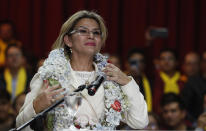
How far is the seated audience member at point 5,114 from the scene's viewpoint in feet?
19.4

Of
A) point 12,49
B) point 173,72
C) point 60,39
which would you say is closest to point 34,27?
point 12,49

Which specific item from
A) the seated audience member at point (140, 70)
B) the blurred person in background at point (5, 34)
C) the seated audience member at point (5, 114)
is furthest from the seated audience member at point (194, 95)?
the blurred person in background at point (5, 34)

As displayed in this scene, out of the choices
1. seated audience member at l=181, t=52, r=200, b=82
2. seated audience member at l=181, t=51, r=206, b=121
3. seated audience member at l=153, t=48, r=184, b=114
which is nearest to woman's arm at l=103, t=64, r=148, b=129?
seated audience member at l=181, t=51, r=206, b=121

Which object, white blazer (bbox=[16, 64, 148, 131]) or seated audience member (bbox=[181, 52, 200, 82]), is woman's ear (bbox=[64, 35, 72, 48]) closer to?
white blazer (bbox=[16, 64, 148, 131])

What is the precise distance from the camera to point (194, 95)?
6887mm

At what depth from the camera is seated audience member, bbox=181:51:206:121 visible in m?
6.83

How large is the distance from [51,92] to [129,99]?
0.66 meters

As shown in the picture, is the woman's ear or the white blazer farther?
the woman's ear

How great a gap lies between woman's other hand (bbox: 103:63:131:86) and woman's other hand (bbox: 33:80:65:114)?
41 cm

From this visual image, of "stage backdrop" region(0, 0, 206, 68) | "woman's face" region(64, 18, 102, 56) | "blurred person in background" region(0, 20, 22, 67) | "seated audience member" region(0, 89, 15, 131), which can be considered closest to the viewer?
"woman's face" region(64, 18, 102, 56)

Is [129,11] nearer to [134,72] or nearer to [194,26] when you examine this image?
[194,26]

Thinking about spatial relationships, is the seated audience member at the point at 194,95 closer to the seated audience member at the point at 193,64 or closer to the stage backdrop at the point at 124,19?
the seated audience member at the point at 193,64

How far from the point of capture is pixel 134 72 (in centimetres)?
685

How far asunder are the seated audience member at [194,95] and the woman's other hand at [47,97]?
10.6 feet
